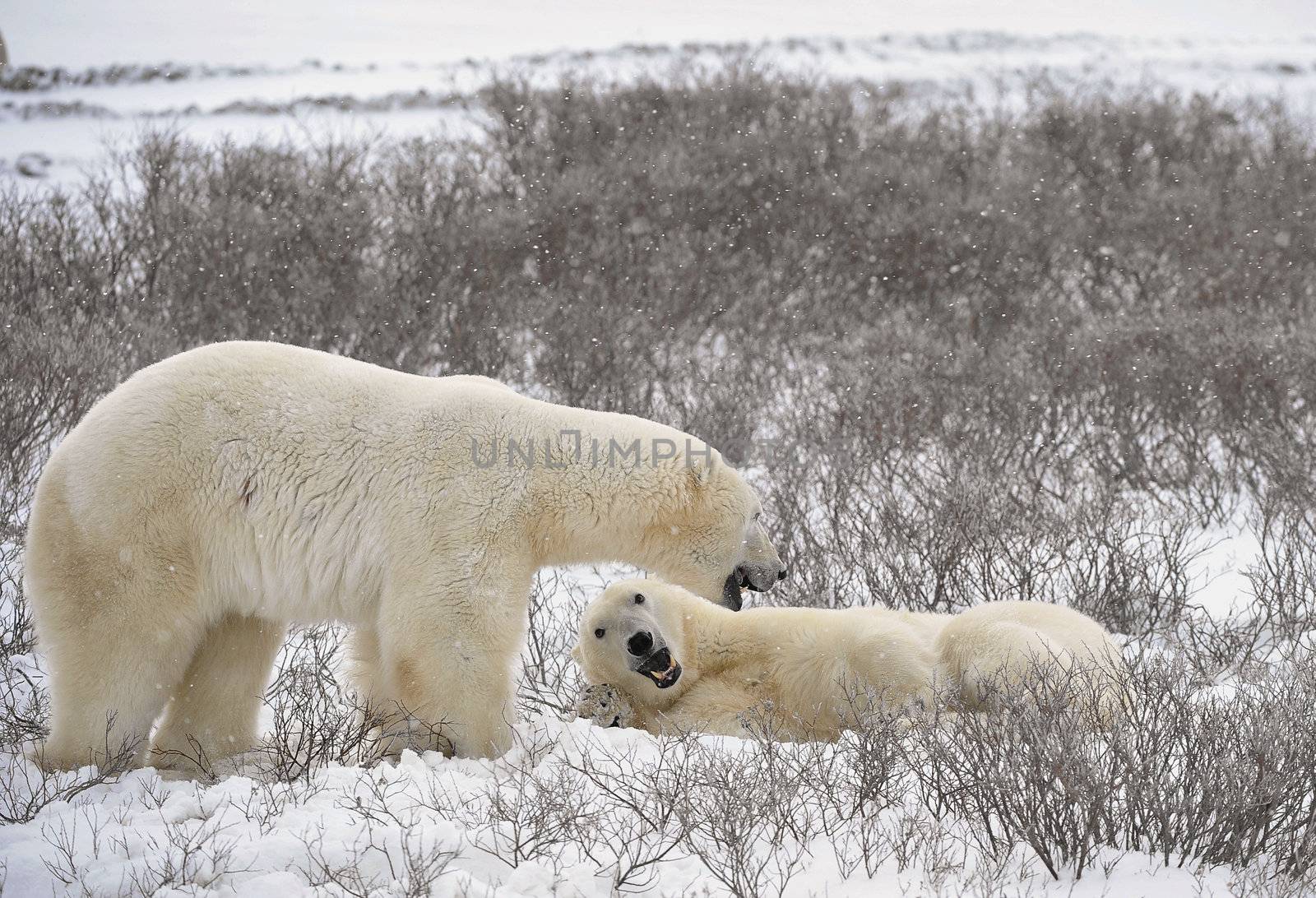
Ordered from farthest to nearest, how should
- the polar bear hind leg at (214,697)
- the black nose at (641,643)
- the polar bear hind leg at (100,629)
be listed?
1. the black nose at (641,643)
2. the polar bear hind leg at (214,697)
3. the polar bear hind leg at (100,629)

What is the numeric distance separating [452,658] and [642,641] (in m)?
0.65

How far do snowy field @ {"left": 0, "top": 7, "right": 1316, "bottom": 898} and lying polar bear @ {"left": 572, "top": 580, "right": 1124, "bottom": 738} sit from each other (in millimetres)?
231

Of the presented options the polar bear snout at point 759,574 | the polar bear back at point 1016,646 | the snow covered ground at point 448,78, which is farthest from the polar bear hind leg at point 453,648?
the snow covered ground at point 448,78

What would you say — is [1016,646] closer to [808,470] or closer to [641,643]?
[641,643]

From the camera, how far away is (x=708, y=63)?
49.0ft

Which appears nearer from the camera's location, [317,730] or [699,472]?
[317,730]

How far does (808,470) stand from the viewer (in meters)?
5.66

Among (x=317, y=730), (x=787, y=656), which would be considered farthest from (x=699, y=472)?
(x=317, y=730)

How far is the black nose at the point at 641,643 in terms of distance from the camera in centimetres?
325

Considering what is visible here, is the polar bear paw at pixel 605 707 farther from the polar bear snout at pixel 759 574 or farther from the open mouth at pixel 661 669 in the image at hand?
the polar bear snout at pixel 759 574

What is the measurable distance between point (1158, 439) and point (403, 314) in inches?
199

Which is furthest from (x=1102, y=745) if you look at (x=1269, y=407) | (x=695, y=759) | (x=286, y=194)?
(x=286, y=194)

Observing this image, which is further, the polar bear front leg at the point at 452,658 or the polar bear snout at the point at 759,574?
the polar bear snout at the point at 759,574

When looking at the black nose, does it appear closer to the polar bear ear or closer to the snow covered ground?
the polar bear ear
